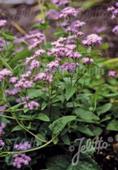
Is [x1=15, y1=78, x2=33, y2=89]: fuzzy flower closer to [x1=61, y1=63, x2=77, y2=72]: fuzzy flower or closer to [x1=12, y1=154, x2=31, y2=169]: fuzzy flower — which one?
[x1=61, y1=63, x2=77, y2=72]: fuzzy flower

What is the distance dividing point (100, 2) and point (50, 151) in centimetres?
251

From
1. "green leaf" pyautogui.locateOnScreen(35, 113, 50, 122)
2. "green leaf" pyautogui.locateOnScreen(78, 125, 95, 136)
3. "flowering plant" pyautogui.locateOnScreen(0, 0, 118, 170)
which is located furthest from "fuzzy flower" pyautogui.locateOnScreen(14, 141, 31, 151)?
"green leaf" pyautogui.locateOnScreen(78, 125, 95, 136)

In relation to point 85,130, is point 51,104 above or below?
above

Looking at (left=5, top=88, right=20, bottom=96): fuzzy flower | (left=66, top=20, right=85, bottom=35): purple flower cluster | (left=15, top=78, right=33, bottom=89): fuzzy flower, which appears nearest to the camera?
(left=15, top=78, right=33, bottom=89): fuzzy flower

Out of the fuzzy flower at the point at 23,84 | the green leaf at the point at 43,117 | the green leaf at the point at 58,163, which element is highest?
the fuzzy flower at the point at 23,84

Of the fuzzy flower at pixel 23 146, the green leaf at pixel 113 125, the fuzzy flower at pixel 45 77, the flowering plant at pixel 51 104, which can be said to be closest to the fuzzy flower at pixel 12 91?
the flowering plant at pixel 51 104

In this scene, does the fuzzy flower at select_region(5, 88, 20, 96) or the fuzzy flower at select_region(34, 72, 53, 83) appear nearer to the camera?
the fuzzy flower at select_region(34, 72, 53, 83)

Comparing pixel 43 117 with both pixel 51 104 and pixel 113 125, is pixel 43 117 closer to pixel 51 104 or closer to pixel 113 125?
pixel 51 104

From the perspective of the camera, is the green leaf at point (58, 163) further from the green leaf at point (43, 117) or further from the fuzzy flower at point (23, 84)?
the fuzzy flower at point (23, 84)

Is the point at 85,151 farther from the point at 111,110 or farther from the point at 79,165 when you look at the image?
the point at 111,110

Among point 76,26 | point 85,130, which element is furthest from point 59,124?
point 76,26

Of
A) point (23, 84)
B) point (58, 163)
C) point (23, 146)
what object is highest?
point (23, 84)

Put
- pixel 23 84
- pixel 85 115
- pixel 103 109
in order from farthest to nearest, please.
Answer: pixel 103 109 → pixel 85 115 → pixel 23 84

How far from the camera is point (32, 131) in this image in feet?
6.92
